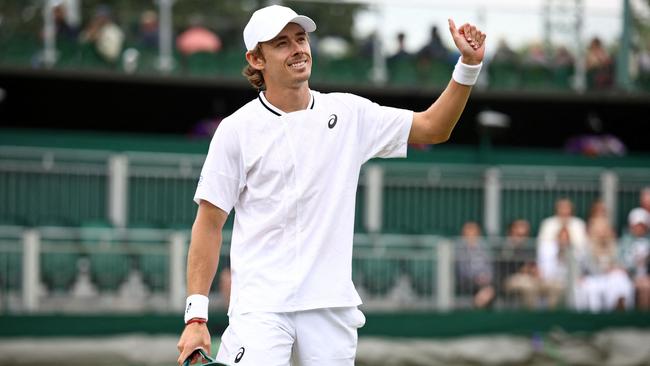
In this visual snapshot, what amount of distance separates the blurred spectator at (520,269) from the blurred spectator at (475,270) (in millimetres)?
171

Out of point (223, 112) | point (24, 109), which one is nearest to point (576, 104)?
point (223, 112)

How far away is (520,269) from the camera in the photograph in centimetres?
1528

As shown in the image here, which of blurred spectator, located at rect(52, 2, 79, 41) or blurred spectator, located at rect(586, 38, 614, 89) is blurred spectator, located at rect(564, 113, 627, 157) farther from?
blurred spectator, located at rect(52, 2, 79, 41)

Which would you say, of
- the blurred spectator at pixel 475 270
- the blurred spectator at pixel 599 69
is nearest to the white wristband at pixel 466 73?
the blurred spectator at pixel 475 270

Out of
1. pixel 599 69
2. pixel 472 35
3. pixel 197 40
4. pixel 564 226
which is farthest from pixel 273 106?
pixel 599 69

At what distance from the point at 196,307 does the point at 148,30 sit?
44.7 ft

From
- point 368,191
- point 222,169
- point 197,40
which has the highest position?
point 197,40

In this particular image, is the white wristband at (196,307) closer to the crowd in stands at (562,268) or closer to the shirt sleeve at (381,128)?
the shirt sleeve at (381,128)

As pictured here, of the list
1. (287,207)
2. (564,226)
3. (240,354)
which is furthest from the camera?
(564,226)

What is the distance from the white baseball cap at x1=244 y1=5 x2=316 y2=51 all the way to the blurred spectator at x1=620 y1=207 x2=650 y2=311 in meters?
10.4

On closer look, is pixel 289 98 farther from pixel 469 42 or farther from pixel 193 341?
pixel 193 341

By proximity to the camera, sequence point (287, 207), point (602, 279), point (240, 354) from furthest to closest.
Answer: point (602, 279)
point (287, 207)
point (240, 354)

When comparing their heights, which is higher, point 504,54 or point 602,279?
point 504,54

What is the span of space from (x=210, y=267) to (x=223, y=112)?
583 inches
